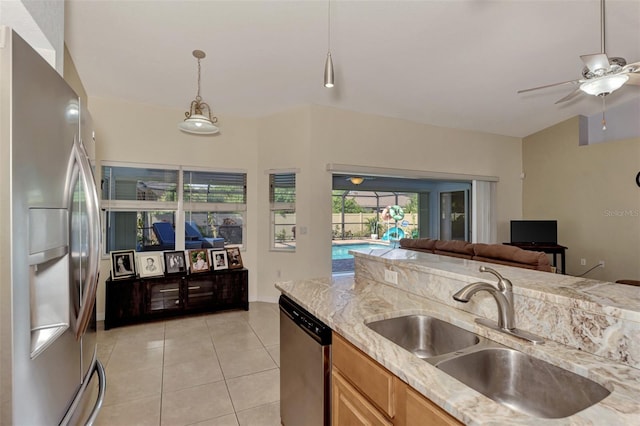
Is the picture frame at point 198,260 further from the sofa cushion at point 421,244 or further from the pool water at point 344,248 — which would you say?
the pool water at point 344,248

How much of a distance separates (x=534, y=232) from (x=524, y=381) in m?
5.85

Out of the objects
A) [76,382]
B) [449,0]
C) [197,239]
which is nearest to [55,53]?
[76,382]

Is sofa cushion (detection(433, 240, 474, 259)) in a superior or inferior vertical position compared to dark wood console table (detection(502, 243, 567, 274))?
superior

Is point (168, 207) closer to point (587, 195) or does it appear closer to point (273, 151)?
point (273, 151)

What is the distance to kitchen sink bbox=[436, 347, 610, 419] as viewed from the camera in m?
1.01

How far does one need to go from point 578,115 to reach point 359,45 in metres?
4.95

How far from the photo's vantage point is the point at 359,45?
10.9 ft

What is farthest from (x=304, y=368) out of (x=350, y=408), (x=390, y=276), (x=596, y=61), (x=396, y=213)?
(x=396, y=213)

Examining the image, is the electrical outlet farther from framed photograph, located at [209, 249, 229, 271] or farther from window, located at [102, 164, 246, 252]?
window, located at [102, 164, 246, 252]

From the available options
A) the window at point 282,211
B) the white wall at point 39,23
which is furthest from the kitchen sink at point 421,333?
the window at point 282,211

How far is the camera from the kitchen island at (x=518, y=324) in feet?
2.75

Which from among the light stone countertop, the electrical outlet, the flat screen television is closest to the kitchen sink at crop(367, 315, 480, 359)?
Answer: the light stone countertop

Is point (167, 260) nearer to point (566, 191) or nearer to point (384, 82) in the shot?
point (384, 82)

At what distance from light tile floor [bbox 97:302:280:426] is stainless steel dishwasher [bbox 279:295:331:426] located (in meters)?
0.44
